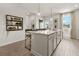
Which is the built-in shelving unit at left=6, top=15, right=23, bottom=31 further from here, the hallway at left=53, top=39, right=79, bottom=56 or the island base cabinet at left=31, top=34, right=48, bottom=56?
the hallway at left=53, top=39, right=79, bottom=56

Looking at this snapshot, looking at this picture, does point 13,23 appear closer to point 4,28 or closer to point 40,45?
point 4,28

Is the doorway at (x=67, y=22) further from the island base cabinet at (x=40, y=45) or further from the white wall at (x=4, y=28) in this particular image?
the island base cabinet at (x=40, y=45)

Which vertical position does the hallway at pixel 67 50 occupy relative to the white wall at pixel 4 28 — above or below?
below

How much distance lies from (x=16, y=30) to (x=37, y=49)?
3.36 m

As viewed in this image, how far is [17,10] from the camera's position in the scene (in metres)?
6.27

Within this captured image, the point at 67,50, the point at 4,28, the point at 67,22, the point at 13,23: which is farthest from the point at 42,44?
the point at 67,22

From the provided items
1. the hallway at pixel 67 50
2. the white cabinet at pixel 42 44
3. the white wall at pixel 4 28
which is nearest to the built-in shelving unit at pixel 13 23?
the white wall at pixel 4 28

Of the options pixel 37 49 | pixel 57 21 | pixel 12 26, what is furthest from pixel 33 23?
pixel 37 49

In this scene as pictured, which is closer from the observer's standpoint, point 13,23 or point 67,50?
point 67,50

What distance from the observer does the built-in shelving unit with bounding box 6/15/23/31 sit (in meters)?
5.50

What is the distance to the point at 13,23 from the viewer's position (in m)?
5.91

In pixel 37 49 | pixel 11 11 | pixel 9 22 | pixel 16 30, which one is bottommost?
pixel 37 49

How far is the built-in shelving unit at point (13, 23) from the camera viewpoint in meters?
5.50

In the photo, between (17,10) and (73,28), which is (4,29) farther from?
(73,28)
